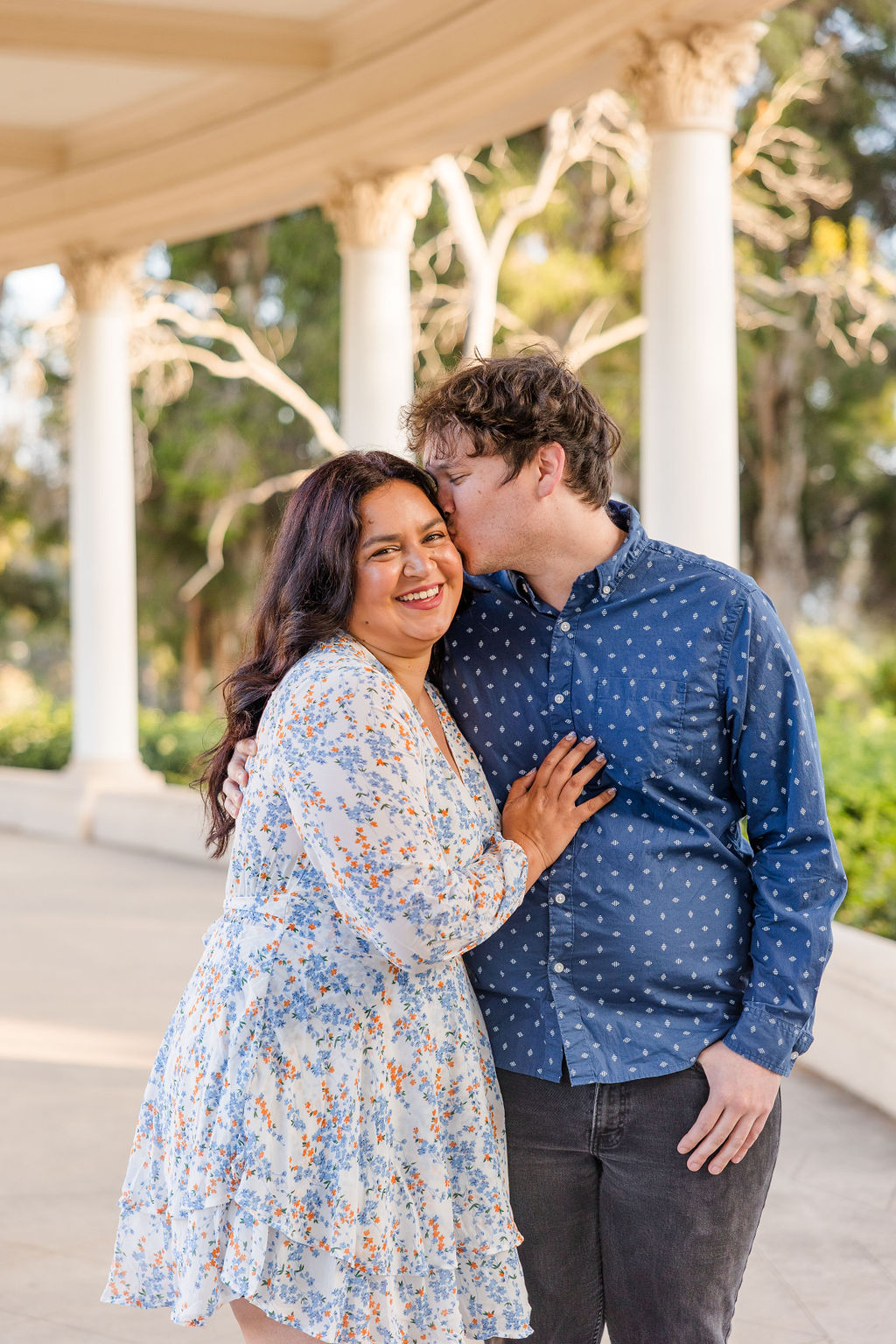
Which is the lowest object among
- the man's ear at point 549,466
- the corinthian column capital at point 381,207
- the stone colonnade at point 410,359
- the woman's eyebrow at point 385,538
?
the woman's eyebrow at point 385,538

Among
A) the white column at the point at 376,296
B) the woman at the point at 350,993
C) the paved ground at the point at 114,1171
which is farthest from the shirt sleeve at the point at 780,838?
the white column at the point at 376,296

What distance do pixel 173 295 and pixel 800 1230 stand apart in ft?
88.9

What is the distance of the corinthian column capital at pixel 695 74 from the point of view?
33.0ft

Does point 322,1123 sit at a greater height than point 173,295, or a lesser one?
lesser

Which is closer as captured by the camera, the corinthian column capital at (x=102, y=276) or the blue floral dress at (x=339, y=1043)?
the blue floral dress at (x=339, y=1043)

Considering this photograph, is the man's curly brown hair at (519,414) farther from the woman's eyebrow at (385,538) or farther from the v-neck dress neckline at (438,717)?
the v-neck dress neckline at (438,717)

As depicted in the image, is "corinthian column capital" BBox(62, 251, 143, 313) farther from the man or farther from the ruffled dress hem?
the ruffled dress hem

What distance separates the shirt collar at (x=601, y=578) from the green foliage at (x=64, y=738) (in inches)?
630

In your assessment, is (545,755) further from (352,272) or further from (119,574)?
(119,574)

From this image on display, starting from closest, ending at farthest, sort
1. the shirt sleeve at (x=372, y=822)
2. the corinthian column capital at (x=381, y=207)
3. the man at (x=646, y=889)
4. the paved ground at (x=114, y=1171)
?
the shirt sleeve at (x=372, y=822)
the man at (x=646, y=889)
the paved ground at (x=114, y=1171)
the corinthian column capital at (x=381, y=207)

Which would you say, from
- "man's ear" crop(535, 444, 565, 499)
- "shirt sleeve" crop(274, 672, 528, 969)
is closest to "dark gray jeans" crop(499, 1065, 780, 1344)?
"shirt sleeve" crop(274, 672, 528, 969)

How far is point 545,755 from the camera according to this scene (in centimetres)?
347

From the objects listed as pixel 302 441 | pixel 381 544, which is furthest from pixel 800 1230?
pixel 302 441

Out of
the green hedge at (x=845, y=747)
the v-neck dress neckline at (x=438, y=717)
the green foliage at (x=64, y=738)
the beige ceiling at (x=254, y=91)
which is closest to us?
the v-neck dress neckline at (x=438, y=717)
